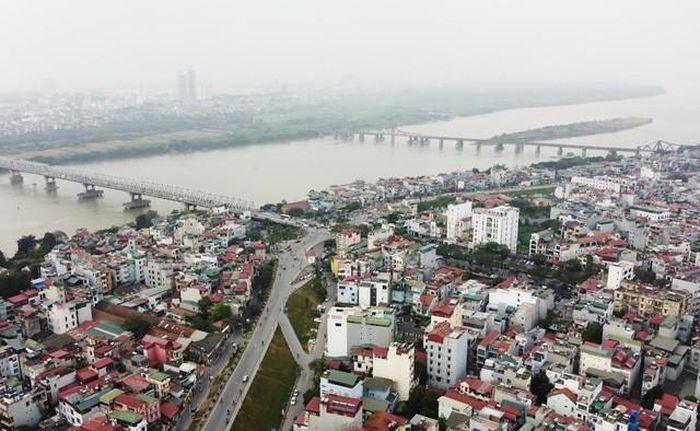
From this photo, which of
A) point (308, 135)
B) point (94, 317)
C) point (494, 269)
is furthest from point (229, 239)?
point (308, 135)

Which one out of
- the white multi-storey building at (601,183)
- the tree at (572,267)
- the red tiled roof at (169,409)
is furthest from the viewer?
the white multi-storey building at (601,183)

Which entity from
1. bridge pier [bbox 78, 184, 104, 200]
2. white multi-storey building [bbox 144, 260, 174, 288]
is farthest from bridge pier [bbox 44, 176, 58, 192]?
white multi-storey building [bbox 144, 260, 174, 288]

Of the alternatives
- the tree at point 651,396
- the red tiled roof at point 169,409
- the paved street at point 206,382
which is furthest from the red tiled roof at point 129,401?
the tree at point 651,396

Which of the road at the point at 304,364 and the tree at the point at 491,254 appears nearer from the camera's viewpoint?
the road at the point at 304,364

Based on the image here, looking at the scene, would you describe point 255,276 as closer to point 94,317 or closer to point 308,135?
point 94,317

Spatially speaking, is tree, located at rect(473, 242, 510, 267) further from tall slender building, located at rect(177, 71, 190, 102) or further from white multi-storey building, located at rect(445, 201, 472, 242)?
tall slender building, located at rect(177, 71, 190, 102)

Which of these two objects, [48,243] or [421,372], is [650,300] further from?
[48,243]

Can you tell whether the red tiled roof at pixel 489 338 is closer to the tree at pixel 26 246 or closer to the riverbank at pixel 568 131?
the tree at pixel 26 246
